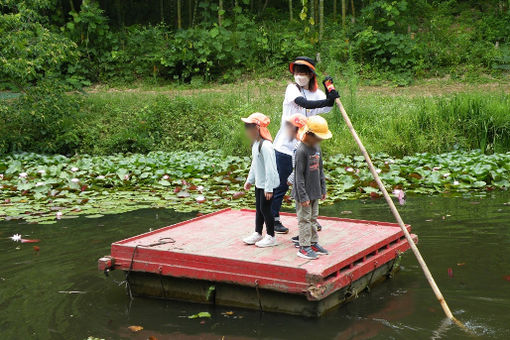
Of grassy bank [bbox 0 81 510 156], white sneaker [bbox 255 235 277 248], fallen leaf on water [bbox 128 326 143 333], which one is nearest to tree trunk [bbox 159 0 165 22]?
grassy bank [bbox 0 81 510 156]

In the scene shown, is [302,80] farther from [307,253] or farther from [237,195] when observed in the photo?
[237,195]

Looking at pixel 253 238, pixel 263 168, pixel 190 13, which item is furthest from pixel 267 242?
pixel 190 13

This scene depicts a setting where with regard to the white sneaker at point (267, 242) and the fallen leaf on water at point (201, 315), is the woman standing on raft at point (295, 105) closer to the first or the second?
the white sneaker at point (267, 242)

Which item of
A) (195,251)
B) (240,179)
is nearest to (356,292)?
(195,251)

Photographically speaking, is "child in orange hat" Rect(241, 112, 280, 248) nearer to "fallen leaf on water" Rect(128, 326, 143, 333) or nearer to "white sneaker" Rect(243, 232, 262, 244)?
"white sneaker" Rect(243, 232, 262, 244)

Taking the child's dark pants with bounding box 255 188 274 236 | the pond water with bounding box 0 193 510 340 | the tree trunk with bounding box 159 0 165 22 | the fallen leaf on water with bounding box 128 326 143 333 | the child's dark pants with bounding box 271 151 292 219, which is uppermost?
the tree trunk with bounding box 159 0 165 22

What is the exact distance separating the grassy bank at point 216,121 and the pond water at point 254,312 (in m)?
3.68

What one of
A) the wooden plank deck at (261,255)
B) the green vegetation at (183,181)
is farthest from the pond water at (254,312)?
the green vegetation at (183,181)

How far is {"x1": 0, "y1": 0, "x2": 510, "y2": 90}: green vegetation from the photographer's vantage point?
18781 millimetres

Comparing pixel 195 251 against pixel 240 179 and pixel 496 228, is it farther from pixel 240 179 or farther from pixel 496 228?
pixel 240 179

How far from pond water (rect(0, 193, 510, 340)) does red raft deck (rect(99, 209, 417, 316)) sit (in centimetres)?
12

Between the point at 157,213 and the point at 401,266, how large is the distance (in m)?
3.88

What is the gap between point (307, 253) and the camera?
19.2 feet

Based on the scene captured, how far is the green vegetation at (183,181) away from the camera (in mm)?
9859
